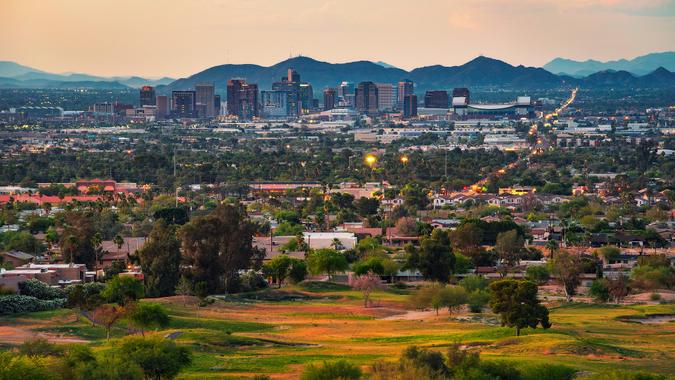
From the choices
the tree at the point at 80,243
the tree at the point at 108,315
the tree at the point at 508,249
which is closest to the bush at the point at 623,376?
the tree at the point at 108,315

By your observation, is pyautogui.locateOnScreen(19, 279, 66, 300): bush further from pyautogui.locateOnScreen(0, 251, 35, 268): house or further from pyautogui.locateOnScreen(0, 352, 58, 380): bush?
pyautogui.locateOnScreen(0, 352, 58, 380): bush

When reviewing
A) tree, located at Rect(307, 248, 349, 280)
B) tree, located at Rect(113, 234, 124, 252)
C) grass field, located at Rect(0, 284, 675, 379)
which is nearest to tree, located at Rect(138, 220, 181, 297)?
grass field, located at Rect(0, 284, 675, 379)

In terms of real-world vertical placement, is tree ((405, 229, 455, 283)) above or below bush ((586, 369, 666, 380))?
below

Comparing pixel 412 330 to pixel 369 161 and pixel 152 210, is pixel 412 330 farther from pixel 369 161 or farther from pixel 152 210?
pixel 369 161


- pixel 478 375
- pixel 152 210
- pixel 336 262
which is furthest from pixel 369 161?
pixel 478 375

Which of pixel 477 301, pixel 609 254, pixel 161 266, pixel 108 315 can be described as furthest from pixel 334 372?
pixel 609 254

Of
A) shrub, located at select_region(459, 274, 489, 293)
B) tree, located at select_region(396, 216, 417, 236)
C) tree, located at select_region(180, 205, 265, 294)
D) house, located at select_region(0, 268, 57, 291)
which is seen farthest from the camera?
tree, located at select_region(396, 216, 417, 236)
